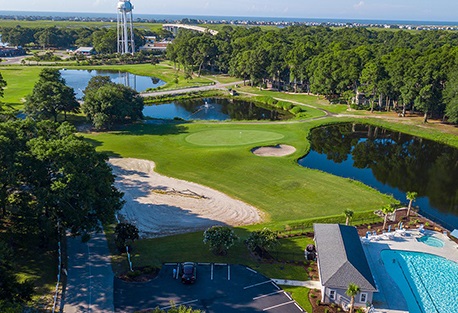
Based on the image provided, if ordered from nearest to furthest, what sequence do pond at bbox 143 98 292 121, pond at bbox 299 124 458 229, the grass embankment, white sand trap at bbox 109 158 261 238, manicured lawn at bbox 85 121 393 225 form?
the grass embankment
white sand trap at bbox 109 158 261 238
manicured lawn at bbox 85 121 393 225
pond at bbox 299 124 458 229
pond at bbox 143 98 292 121

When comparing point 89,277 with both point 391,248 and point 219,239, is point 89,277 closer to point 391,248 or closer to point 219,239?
point 219,239

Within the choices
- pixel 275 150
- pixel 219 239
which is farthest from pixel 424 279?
pixel 275 150

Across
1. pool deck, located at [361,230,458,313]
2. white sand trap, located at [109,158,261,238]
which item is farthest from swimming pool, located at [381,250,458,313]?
white sand trap, located at [109,158,261,238]

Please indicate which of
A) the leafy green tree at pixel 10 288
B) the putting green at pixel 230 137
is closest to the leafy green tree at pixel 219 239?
the leafy green tree at pixel 10 288

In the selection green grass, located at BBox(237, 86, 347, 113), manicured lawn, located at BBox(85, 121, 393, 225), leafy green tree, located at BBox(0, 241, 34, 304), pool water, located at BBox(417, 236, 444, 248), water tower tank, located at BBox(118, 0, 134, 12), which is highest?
water tower tank, located at BBox(118, 0, 134, 12)

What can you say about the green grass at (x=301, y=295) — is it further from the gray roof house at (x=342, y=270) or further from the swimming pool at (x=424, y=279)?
the swimming pool at (x=424, y=279)

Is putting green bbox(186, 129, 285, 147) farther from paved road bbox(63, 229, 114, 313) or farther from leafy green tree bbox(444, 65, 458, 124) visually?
leafy green tree bbox(444, 65, 458, 124)
